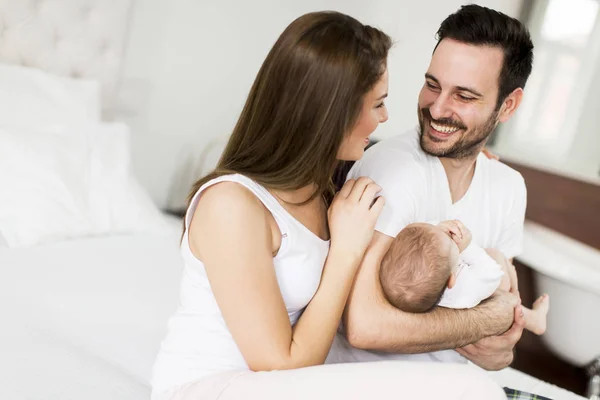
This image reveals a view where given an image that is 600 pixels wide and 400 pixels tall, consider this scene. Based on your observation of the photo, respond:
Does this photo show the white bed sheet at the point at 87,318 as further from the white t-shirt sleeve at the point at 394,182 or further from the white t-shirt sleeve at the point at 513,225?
the white t-shirt sleeve at the point at 394,182

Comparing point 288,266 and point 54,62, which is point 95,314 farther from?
point 54,62

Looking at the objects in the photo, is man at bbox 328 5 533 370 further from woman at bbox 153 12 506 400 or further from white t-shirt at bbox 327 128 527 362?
woman at bbox 153 12 506 400

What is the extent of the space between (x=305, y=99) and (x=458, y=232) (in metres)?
0.46

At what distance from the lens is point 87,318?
1.52m

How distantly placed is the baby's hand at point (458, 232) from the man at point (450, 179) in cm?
7

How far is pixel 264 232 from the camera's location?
1006 millimetres

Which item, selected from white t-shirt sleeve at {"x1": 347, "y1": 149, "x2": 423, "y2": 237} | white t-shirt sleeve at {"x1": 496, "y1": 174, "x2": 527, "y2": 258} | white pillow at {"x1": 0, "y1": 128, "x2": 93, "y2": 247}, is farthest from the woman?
white pillow at {"x1": 0, "y1": 128, "x2": 93, "y2": 247}

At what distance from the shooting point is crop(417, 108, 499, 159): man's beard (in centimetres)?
137

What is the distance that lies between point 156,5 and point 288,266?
1.72 meters

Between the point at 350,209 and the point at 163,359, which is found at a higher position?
the point at 350,209

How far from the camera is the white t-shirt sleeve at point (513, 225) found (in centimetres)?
156

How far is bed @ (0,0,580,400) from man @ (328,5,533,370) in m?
0.44

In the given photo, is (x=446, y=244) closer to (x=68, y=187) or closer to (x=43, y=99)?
(x=68, y=187)

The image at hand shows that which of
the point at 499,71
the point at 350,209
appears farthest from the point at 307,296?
the point at 499,71
